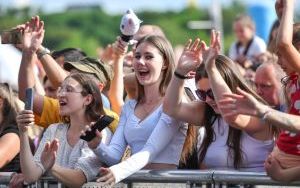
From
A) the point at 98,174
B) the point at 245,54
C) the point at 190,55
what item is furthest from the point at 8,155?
the point at 245,54

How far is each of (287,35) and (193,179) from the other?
1175 millimetres

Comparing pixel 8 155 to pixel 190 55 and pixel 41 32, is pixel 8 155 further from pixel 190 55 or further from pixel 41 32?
pixel 190 55

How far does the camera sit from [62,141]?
8156 mm

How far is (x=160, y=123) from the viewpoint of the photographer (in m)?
7.77

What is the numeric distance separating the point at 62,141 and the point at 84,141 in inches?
9.0

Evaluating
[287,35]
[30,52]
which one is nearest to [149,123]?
[30,52]

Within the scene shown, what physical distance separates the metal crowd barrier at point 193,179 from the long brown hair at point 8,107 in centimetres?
117

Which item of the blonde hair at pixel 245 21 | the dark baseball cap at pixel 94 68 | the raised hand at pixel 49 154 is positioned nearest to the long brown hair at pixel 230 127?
the raised hand at pixel 49 154

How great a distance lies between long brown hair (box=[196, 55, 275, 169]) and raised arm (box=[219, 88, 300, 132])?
104cm

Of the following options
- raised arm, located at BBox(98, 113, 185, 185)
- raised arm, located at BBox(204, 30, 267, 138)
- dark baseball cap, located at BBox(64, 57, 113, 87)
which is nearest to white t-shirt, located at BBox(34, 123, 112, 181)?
raised arm, located at BBox(98, 113, 185, 185)

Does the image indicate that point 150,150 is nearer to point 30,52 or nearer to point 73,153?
point 73,153

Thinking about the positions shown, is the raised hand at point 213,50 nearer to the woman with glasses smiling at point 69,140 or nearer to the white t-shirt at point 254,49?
the woman with glasses smiling at point 69,140

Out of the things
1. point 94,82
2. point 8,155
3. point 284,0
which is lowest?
point 8,155

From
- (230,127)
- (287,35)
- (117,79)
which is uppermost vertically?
(287,35)
